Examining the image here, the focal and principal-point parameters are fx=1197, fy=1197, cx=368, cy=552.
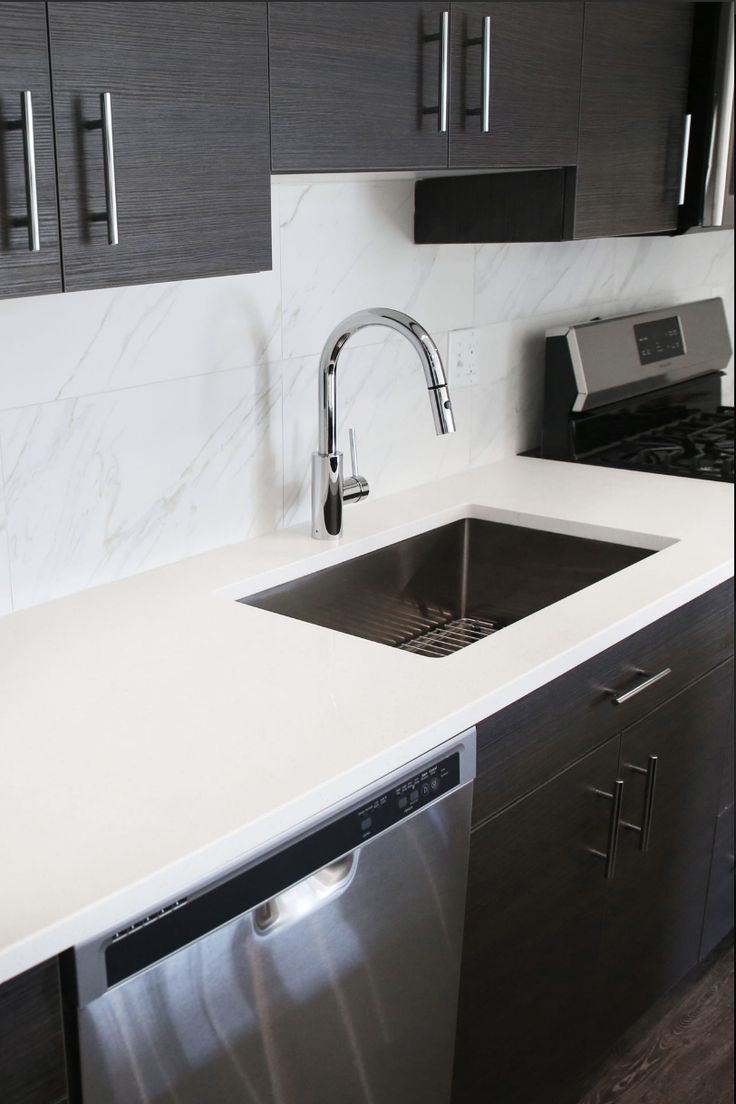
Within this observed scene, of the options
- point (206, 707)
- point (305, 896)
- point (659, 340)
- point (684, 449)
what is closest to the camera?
point (305, 896)

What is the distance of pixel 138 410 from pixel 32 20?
2.27ft

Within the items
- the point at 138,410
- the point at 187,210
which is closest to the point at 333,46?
the point at 187,210

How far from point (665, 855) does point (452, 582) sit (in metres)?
0.61

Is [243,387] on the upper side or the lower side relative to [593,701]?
upper

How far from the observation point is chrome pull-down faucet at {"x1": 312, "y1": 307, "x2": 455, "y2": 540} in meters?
1.75

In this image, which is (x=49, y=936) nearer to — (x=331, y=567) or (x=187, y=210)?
(x=187, y=210)

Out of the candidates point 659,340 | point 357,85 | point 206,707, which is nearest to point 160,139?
point 357,85

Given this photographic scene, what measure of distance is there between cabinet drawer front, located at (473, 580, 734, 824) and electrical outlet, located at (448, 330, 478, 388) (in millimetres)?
706

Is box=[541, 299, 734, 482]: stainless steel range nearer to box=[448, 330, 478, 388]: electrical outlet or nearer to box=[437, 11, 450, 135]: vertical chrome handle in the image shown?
box=[448, 330, 478, 388]: electrical outlet

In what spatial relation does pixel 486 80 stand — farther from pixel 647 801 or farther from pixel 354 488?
pixel 647 801

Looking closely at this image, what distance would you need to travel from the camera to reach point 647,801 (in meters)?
1.93

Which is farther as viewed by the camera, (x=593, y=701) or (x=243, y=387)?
(x=243, y=387)

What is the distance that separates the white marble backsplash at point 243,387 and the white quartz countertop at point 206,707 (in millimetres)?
90

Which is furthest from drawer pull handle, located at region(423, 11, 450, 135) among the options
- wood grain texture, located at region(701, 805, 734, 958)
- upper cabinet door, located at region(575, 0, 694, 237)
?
wood grain texture, located at region(701, 805, 734, 958)
